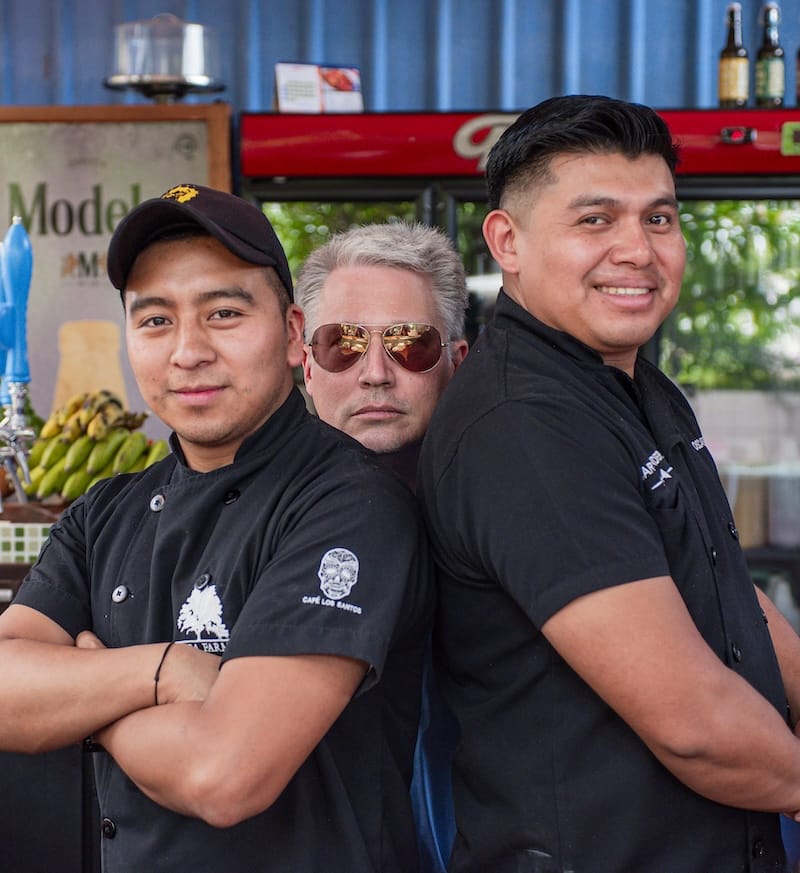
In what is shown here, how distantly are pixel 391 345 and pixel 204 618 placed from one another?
0.74 meters

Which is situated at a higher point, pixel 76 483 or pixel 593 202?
pixel 593 202

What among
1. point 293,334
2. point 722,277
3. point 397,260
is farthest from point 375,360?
point 722,277

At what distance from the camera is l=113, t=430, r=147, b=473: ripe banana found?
288 cm

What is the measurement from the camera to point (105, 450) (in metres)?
2.91

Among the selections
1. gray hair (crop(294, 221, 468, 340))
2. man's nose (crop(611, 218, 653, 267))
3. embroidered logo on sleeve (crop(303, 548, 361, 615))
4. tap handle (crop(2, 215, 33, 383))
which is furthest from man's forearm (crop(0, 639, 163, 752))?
tap handle (crop(2, 215, 33, 383))

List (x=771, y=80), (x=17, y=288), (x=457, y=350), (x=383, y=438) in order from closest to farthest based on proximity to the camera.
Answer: (x=383, y=438), (x=457, y=350), (x=17, y=288), (x=771, y=80)

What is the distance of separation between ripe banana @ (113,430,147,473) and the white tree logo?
160 centimetres

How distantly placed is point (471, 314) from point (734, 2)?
5.09 feet

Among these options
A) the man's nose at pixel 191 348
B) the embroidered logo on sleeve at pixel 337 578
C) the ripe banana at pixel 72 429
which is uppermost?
the man's nose at pixel 191 348

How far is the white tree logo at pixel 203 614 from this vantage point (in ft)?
4.21

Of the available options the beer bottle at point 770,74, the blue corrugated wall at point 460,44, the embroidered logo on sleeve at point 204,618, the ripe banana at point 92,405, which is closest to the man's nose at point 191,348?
the embroidered logo on sleeve at point 204,618

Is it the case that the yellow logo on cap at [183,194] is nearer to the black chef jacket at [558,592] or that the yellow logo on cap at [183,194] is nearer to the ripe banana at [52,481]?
the black chef jacket at [558,592]

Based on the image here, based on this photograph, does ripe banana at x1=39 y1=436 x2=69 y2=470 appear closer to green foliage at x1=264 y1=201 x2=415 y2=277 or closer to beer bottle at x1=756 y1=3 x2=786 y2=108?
green foliage at x1=264 y1=201 x2=415 y2=277

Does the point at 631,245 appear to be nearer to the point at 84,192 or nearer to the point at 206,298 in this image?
the point at 206,298
